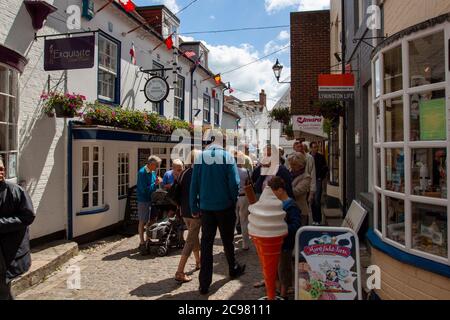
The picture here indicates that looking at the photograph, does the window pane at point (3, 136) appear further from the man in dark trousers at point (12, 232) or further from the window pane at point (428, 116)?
the window pane at point (428, 116)

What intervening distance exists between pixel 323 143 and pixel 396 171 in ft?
40.9

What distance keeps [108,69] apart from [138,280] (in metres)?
5.69

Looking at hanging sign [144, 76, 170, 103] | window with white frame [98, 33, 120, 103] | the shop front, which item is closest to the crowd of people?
the shop front

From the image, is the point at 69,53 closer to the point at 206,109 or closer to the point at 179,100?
the point at 179,100

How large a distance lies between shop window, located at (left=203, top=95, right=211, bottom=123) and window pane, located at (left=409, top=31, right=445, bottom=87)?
14512mm

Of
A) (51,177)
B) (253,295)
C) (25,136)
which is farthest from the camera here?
(51,177)

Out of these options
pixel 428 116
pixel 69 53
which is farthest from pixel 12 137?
pixel 428 116

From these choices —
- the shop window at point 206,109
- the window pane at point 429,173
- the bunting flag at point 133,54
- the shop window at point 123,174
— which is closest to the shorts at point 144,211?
the shop window at point 123,174

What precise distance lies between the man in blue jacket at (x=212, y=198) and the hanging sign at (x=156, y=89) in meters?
5.63

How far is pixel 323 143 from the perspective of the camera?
16.1 metres

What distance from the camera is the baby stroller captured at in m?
6.51

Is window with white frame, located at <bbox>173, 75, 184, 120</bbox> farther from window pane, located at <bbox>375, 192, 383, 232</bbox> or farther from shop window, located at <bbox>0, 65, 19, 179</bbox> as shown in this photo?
window pane, located at <bbox>375, 192, 383, 232</bbox>

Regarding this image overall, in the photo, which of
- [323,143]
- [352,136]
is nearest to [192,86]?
[323,143]

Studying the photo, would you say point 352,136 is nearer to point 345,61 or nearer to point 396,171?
point 345,61
